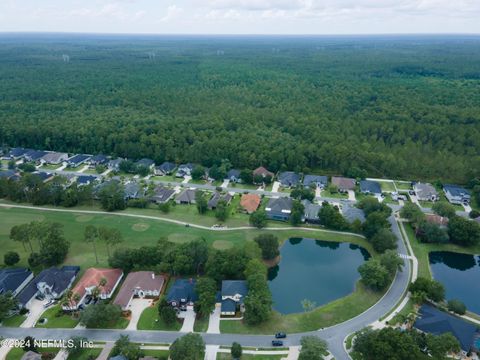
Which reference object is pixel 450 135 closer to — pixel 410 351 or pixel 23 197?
pixel 410 351

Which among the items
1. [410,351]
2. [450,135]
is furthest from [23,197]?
[450,135]

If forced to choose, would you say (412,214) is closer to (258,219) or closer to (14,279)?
(258,219)

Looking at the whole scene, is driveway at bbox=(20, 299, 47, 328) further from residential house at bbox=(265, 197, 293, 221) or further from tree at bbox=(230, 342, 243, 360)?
residential house at bbox=(265, 197, 293, 221)

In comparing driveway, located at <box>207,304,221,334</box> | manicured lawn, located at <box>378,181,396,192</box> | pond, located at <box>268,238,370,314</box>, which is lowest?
pond, located at <box>268,238,370,314</box>

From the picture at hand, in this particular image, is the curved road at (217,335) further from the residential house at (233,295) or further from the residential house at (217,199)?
the residential house at (217,199)

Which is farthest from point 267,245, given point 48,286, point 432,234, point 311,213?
point 48,286

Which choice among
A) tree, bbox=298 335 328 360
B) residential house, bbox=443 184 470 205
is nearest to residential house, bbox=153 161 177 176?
tree, bbox=298 335 328 360
